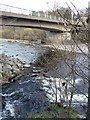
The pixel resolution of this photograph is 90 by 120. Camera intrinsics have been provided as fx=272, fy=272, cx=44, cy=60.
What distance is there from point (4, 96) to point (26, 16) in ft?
51.9

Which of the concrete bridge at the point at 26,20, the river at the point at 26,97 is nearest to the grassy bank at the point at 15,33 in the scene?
the concrete bridge at the point at 26,20

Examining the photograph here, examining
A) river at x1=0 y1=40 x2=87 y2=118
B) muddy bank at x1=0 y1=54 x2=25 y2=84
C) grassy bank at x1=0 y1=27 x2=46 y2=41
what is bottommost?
river at x1=0 y1=40 x2=87 y2=118

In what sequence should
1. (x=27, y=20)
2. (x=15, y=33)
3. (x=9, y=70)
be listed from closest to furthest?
(x=9, y=70), (x=27, y=20), (x=15, y=33)

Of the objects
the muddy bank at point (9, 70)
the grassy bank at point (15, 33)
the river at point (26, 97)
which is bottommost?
the river at point (26, 97)

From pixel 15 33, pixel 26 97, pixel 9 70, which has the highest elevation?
pixel 15 33

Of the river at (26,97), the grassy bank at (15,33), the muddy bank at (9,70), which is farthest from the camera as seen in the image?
the grassy bank at (15,33)

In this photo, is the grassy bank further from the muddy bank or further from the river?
the river

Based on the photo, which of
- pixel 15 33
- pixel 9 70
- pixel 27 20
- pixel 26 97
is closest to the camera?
pixel 26 97

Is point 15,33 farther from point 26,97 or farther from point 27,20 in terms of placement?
point 26,97

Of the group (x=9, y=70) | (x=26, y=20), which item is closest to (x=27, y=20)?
(x=26, y=20)

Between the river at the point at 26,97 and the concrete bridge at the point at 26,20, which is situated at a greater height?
the concrete bridge at the point at 26,20

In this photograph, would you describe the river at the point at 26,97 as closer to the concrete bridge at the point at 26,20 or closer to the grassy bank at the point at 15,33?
the concrete bridge at the point at 26,20

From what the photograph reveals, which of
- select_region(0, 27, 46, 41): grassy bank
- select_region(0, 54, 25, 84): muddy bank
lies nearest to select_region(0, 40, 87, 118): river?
select_region(0, 54, 25, 84): muddy bank

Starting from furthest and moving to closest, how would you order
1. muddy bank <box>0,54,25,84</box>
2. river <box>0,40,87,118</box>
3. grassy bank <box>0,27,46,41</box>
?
grassy bank <box>0,27,46,41</box>
muddy bank <box>0,54,25,84</box>
river <box>0,40,87,118</box>
